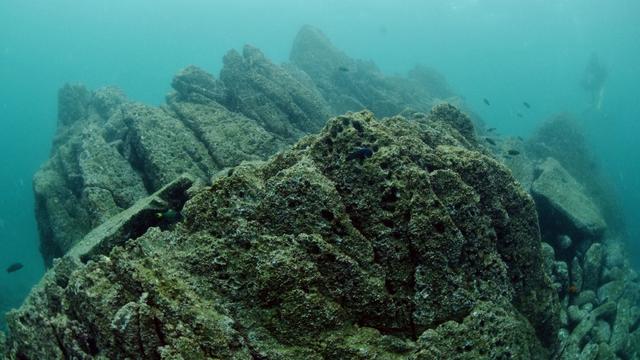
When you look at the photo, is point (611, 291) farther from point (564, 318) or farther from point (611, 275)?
point (564, 318)

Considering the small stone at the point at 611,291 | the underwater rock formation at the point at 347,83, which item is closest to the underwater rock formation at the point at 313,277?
the small stone at the point at 611,291

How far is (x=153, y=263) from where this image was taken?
5.66 m

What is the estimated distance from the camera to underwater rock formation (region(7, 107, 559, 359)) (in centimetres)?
521

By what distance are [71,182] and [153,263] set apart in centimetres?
1213

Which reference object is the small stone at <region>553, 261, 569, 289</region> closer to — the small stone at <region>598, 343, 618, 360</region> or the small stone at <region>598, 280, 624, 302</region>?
the small stone at <region>598, 343, 618, 360</region>

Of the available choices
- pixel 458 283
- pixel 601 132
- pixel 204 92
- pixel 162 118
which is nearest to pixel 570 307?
pixel 458 283

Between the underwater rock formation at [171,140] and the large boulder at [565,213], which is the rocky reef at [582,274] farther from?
the underwater rock formation at [171,140]

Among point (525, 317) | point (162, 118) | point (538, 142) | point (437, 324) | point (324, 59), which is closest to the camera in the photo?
point (437, 324)

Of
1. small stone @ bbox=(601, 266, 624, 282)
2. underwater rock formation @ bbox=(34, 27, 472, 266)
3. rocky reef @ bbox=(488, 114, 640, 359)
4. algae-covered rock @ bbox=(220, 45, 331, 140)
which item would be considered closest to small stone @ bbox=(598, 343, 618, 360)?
rocky reef @ bbox=(488, 114, 640, 359)

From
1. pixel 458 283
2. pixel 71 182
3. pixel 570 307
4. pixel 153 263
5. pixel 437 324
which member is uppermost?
pixel 71 182

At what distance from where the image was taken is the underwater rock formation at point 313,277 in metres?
5.21

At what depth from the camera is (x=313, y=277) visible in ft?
18.9

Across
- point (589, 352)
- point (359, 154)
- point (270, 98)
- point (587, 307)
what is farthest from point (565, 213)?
point (270, 98)

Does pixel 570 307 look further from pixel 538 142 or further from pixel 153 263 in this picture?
pixel 538 142
